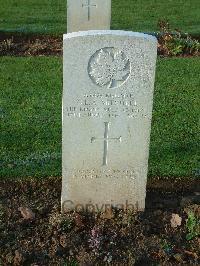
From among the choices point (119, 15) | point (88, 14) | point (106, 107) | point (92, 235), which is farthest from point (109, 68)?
point (119, 15)

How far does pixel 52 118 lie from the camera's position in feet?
25.6

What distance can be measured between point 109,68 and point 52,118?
3.21 metres

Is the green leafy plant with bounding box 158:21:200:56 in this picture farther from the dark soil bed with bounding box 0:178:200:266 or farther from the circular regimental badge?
the circular regimental badge

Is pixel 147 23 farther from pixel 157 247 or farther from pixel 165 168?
pixel 157 247

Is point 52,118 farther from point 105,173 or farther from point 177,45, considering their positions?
point 177,45

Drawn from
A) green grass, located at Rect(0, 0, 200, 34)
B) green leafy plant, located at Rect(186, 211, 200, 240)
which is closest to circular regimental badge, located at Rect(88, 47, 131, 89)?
green leafy plant, located at Rect(186, 211, 200, 240)

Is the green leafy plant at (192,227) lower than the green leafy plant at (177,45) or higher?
lower

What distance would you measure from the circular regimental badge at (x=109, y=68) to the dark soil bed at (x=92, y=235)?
1352 millimetres

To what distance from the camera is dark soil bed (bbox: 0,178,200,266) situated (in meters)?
4.85

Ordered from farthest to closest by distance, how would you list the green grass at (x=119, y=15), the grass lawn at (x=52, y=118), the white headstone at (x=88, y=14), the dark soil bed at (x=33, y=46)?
the green grass at (x=119, y=15), the dark soil bed at (x=33, y=46), the white headstone at (x=88, y=14), the grass lawn at (x=52, y=118)

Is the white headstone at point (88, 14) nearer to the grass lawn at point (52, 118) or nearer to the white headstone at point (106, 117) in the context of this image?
the grass lawn at point (52, 118)

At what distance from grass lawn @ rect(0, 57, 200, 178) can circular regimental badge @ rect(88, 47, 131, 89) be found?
6.16 ft

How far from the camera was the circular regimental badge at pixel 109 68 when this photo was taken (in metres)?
4.65

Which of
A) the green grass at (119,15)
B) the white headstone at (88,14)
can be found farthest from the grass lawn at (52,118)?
the green grass at (119,15)
